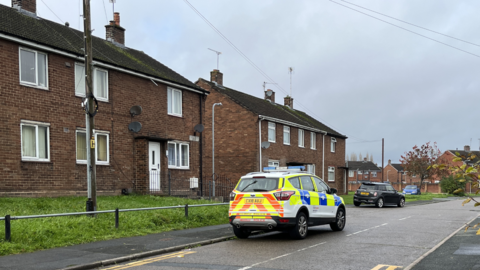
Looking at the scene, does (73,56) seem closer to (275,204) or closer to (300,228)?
(275,204)

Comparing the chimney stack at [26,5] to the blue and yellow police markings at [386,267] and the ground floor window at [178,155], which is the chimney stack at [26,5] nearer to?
the ground floor window at [178,155]

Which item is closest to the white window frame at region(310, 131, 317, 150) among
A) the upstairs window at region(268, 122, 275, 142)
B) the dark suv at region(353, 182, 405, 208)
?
the upstairs window at region(268, 122, 275, 142)

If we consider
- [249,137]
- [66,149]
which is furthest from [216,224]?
[249,137]

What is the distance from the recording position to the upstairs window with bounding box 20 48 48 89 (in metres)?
16.5

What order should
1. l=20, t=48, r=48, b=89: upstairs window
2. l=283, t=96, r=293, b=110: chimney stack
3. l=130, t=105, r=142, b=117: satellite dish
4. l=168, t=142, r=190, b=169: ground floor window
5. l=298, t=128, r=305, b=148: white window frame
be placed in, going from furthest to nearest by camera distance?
l=283, t=96, r=293, b=110: chimney stack
l=298, t=128, r=305, b=148: white window frame
l=168, t=142, r=190, b=169: ground floor window
l=130, t=105, r=142, b=117: satellite dish
l=20, t=48, r=48, b=89: upstairs window

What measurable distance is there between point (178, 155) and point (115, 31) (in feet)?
24.9

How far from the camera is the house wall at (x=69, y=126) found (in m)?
15.8

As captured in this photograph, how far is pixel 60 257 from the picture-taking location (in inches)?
351

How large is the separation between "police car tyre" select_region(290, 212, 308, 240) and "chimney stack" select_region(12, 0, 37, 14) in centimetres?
1472

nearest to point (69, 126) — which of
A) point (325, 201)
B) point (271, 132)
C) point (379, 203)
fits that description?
point (325, 201)

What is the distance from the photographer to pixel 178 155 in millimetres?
23703

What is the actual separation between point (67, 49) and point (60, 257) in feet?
35.6

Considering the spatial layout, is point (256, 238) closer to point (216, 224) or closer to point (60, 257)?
point (216, 224)

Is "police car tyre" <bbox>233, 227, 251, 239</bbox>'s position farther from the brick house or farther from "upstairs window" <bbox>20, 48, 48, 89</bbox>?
the brick house
